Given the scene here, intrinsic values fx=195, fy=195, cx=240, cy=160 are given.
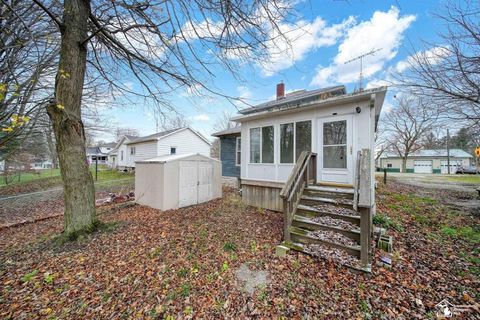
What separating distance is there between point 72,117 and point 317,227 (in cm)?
579

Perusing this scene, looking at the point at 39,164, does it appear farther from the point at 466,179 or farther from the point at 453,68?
the point at 466,179

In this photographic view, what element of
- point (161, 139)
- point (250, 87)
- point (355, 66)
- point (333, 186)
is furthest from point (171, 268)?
point (161, 139)

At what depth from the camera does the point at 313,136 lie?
6.07 metres

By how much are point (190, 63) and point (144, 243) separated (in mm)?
4074

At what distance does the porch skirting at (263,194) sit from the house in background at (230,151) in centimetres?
579

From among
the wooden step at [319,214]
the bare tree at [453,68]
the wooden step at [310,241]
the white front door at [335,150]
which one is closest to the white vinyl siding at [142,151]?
the white front door at [335,150]

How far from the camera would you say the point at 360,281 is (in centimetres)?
314

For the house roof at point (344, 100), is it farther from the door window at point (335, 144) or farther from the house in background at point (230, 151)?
the house in background at point (230, 151)

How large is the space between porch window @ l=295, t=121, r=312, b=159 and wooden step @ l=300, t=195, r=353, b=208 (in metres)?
1.76

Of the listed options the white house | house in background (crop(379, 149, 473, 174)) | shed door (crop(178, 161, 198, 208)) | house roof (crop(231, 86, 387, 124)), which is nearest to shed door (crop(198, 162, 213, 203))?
shed door (crop(178, 161, 198, 208))

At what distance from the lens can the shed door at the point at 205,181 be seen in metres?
8.36

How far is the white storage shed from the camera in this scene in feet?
23.7

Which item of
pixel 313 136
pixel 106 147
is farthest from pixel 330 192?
pixel 106 147

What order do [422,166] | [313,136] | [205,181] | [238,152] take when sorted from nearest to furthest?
[313,136]
[205,181]
[238,152]
[422,166]
